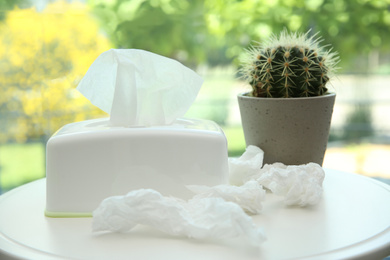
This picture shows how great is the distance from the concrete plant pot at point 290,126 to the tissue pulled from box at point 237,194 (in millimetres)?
239

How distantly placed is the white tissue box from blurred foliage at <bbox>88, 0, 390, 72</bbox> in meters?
3.38

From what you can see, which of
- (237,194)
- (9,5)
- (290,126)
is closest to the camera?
(237,194)

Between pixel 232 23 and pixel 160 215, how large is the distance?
3569 mm

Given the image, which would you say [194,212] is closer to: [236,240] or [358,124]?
[236,240]

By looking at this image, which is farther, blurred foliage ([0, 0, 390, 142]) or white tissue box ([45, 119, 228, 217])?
blurred foliage ([0, 0, 390, 142])

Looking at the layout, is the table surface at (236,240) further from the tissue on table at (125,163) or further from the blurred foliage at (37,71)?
the blurred foliage at (37,71)

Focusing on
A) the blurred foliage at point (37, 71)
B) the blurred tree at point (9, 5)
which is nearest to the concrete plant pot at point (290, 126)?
the blurred foliage at point (37, 71)

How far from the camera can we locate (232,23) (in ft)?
13.2

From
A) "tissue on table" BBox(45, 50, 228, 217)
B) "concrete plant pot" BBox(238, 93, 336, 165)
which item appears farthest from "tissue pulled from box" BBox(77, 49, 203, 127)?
"concrete plant pot" BBox(238, 93, 336, 165)

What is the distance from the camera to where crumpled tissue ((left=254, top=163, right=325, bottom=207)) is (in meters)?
0.76

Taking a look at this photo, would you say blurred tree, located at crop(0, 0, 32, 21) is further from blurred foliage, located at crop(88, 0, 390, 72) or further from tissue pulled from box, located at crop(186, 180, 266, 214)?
tissue pulled from box, located at crop(186, 180, 266, 214)

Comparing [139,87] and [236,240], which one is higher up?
[139,87]

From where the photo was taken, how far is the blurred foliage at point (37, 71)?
378 cm

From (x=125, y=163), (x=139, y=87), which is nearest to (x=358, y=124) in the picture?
(x=139, y=87)
